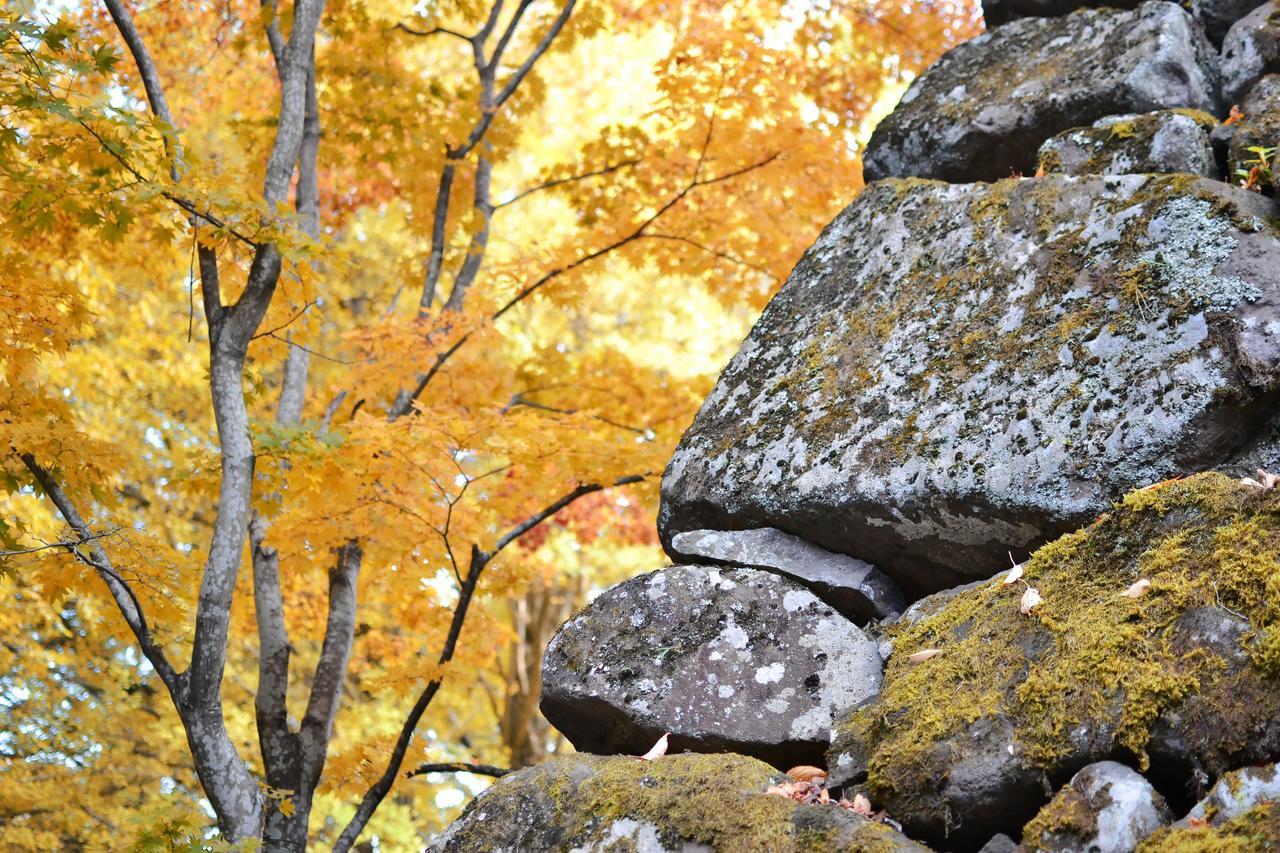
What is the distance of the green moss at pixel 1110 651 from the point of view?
223cm

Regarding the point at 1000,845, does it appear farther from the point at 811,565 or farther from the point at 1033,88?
the point at 1033,88

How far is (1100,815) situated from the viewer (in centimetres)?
216

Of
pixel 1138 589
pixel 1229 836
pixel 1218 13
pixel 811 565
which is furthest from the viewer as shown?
pixel 1218 13

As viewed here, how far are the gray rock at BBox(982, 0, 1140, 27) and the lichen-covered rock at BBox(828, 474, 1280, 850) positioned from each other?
8.67ft

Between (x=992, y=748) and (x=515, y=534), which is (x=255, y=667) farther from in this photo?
(x=992, y=748)

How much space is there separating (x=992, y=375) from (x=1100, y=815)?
57.6 inches

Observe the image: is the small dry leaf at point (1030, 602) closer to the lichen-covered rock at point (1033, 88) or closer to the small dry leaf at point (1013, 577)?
the small dry leaf at point (1013, 577)

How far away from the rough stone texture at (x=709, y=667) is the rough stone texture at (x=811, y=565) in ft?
0.25

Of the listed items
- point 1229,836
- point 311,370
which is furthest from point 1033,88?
point 311,370

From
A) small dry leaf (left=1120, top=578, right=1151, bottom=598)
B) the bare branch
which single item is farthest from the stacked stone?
the bare branch

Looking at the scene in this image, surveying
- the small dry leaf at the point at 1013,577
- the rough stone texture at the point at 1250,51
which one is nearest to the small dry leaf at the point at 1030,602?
the small dry leaf at the point at 1013,577

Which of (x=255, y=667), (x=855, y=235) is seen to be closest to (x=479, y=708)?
Result: (x=255, y=667)

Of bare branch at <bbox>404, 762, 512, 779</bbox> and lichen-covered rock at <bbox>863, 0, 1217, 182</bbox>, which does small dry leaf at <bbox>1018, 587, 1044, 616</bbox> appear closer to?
lichen-covered rock at <bbox>863, 0, 1217, 182</bbox>

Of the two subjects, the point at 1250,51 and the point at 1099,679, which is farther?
the point at 1250,51
